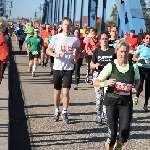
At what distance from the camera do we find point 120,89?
6.02 meters

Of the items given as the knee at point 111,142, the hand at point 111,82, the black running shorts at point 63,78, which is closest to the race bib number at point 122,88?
the hand at point 111,82

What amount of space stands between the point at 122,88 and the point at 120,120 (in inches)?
17.3

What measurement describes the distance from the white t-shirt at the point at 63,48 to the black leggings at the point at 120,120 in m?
2.60

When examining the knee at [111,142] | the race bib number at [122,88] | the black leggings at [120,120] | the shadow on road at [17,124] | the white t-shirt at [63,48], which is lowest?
the shadow on road at [17,124]

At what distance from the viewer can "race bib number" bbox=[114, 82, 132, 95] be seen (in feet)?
19.7

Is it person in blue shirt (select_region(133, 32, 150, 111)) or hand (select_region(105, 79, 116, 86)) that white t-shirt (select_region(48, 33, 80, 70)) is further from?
hand (select_region(105, 79, 116, 86))

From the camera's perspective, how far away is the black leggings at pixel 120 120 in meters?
6.05

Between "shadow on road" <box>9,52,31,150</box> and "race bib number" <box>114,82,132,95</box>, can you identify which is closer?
"race bib number" <box>114,82,132,95</box>

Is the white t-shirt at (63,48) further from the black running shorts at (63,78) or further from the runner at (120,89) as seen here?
the runner at (120,89)

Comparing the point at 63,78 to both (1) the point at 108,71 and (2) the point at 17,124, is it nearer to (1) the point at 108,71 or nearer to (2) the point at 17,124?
(2) the point at 17,124

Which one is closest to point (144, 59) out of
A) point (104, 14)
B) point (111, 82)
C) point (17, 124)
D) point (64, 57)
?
point (64, 57)

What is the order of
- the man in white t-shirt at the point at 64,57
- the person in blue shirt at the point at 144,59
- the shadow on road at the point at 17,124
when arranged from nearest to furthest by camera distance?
1. the shadow on road at the point at 17,124
2. the man in white t-shirt at the point at 64,57
3. the person in blue shirt at the point at 144,59

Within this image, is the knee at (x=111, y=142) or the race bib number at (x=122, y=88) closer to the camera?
A: the race bib number at (x=122, y=88)

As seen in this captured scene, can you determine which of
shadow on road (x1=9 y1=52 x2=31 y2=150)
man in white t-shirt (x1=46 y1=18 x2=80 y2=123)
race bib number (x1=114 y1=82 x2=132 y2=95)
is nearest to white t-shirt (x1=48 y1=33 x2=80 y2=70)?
man in white t-shirt (x1=46 y1=18 x2=80 y2=123)
